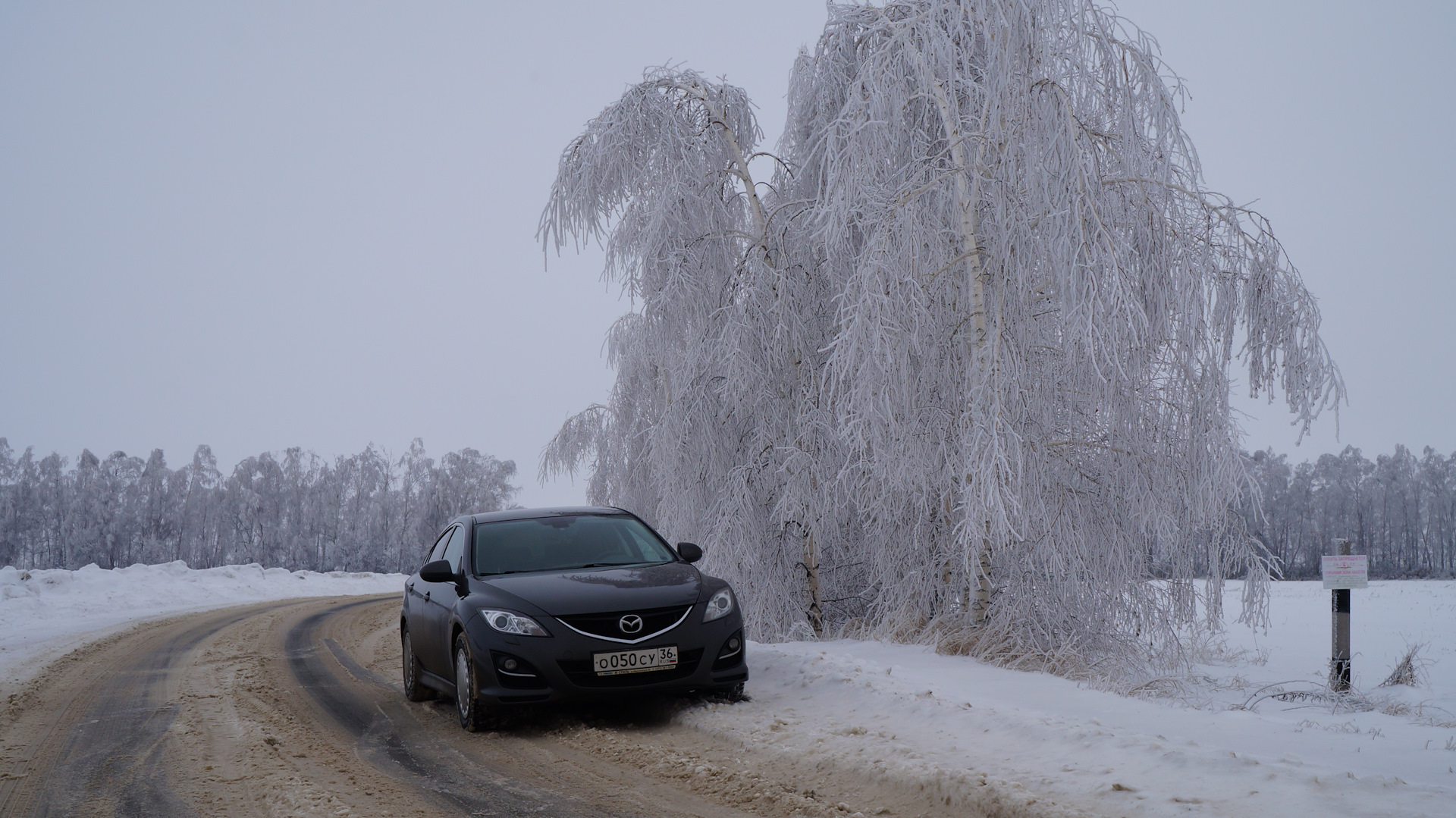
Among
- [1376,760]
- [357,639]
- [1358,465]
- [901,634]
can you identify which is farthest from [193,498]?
[1358,465]

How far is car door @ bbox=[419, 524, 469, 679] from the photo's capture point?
6.75 metres

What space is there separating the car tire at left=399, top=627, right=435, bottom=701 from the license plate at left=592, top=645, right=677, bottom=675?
2.55 metres

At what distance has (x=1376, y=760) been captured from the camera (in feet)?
15.0

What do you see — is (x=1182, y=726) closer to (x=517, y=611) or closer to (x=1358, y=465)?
(x=517, y=611)

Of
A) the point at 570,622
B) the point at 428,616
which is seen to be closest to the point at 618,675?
the point at 570,622

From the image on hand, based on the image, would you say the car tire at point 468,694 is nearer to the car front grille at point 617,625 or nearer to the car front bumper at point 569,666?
the car front bumper at point 569,666

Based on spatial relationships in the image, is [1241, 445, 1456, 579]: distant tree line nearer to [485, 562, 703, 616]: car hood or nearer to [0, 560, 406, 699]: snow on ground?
[0, 560, 406, 699]: snow on ground

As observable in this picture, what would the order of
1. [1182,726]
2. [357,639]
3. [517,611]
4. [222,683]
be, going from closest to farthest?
1. [1182,726]
2. [517,611]
3. [222,683]
4. [357,639]

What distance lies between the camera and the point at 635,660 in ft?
19.5

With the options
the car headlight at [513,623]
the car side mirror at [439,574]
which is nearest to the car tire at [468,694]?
the car headlight at [513,623]

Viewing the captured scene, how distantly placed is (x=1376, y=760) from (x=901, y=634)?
5.52 m

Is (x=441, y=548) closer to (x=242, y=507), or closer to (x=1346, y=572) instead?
(x=1346, y=572)

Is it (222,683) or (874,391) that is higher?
(874,391)

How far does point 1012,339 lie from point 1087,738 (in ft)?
14.9
